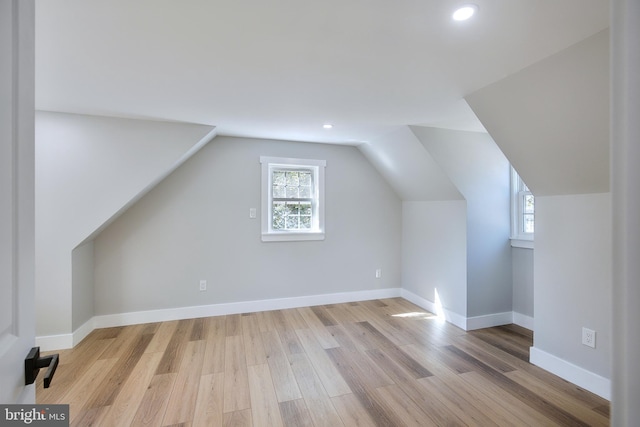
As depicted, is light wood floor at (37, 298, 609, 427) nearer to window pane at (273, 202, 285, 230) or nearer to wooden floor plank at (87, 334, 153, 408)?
wooden floor plank at (87, 334, 153, 408)

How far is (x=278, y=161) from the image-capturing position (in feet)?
12.4

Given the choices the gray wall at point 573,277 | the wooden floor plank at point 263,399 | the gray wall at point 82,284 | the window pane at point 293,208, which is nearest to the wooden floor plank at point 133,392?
the wooden floor plank at point 263,399

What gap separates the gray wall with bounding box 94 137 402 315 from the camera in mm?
3289

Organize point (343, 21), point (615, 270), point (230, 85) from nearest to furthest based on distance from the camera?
1. point (615, 270)
2. point (343, 21)
3. point (230, 85)

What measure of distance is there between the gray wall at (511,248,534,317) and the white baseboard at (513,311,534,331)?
3 centimetres

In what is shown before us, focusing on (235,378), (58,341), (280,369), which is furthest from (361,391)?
(58,341)

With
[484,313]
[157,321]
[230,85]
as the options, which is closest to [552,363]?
[484,313]

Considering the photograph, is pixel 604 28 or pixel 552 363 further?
pixel 552 363

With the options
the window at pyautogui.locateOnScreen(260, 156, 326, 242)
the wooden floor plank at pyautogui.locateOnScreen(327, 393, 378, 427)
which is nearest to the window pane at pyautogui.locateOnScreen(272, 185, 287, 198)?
the window at pyautogui.locateOnScreen(260, 156, 326, 242)

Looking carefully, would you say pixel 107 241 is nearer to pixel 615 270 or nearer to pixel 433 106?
pixel 433 106

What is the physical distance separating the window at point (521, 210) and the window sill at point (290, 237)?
2345mm

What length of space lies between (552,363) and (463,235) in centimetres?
134

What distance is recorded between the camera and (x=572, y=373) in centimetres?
223

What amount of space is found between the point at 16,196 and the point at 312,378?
2.19m
